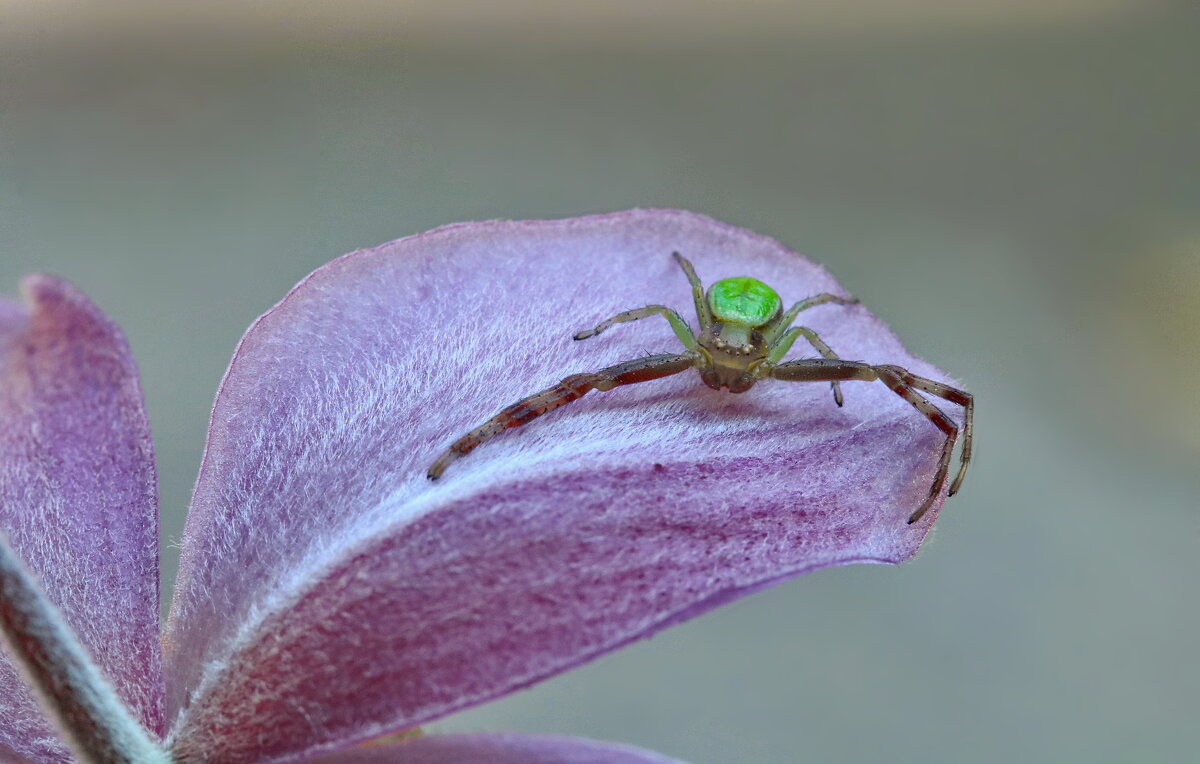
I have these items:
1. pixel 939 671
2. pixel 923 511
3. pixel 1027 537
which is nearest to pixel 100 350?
pixel 923 511

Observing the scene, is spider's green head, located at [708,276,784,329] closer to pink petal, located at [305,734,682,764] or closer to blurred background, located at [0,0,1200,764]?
pink petal, located at [305,734,682,764]

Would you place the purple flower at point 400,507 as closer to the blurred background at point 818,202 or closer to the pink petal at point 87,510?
the pink petal at point 87,510

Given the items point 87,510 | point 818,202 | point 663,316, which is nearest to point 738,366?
point 663,316

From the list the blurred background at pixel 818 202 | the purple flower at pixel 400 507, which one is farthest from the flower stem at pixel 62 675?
the blurred background at pixel 818 202

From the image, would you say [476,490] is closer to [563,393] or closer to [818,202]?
[563,393]

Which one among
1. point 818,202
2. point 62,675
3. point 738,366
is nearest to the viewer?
point 62,675

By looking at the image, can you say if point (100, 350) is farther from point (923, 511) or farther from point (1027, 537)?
point (1027, 537)
